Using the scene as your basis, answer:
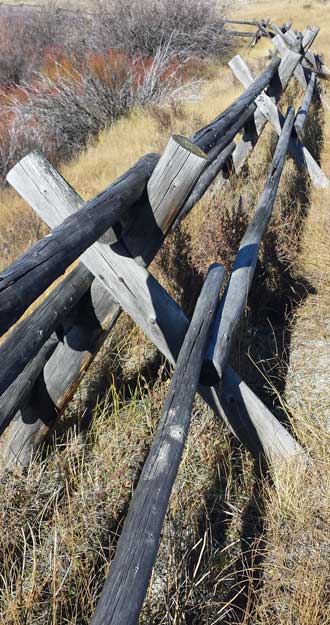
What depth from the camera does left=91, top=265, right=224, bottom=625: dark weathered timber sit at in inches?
40.5

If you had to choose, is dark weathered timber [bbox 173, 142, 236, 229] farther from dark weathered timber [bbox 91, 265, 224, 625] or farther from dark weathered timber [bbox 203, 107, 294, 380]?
dark weathered timber [bbox 91, 265, 224, 625]

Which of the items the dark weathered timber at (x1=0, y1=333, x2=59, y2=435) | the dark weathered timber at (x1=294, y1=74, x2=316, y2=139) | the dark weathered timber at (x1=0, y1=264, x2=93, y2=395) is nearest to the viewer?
the dark weathered timber at (x1=0, y1=264, x2=93, y2=395)

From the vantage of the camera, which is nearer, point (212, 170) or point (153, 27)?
point (212, 170)

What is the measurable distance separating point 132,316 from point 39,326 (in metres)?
0.39

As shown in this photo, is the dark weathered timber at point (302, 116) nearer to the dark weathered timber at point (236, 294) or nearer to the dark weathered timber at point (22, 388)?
the dark weathered timber at point (236, 294)

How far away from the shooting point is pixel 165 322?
2092mm

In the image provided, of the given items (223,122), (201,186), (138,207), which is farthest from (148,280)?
(201,186)

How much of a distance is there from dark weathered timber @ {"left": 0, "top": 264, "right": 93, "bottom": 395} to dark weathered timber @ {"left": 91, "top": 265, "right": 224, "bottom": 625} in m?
0.44

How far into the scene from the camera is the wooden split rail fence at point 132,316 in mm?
1248

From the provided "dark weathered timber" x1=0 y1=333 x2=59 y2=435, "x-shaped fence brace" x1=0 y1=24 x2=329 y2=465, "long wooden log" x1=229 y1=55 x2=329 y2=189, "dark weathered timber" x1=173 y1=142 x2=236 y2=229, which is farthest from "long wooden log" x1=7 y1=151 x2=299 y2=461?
"long wooden log" x1=229 y1=55 x2=329 y2=189

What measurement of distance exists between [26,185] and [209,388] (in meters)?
1.11

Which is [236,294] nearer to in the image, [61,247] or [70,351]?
[70,351]

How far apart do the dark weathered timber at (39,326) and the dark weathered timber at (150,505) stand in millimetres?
436

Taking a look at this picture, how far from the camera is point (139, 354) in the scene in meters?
2.95
